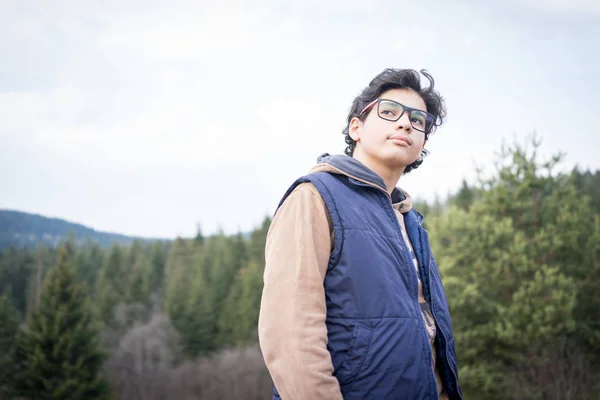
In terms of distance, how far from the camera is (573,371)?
10766 millimetres

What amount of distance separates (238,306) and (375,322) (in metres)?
36.5

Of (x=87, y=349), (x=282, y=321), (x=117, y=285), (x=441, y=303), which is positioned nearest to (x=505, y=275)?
(x=441, y=303)

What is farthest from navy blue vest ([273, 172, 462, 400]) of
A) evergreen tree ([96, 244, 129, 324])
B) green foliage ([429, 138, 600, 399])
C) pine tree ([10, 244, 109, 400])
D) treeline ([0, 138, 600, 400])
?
evergreen tree ([96, 244, 129, 324])

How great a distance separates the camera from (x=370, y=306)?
1712 mm

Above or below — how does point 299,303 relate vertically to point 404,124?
below

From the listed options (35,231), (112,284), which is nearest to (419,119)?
(112,284)

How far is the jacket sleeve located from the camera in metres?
1.57

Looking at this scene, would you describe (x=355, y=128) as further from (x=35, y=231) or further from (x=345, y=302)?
(x=35, y=231)

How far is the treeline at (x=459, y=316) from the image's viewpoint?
467 inches

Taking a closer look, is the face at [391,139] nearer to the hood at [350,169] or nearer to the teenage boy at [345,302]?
the teenage boy at [345,302]

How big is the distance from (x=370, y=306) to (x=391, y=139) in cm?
80

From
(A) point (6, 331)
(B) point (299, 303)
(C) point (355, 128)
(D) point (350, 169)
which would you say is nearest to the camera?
(B) point (299, 303)

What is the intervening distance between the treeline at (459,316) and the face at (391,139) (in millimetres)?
10305

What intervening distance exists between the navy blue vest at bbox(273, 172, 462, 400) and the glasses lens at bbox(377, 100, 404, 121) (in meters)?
0.43
